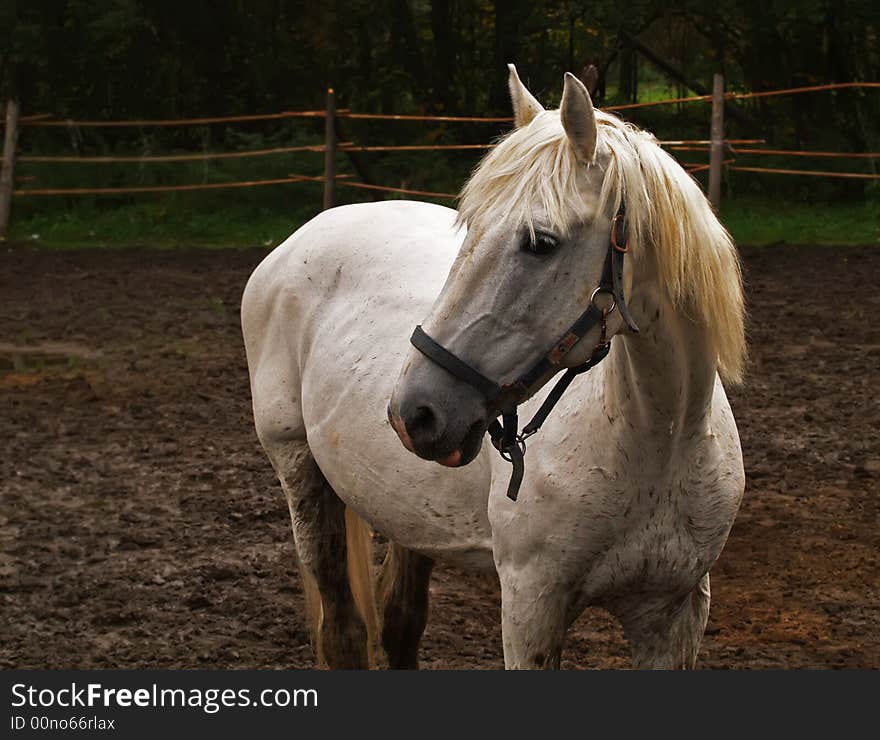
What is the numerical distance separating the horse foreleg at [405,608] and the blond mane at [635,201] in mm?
1496

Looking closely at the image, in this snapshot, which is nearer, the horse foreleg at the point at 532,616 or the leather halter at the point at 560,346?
the leather halter at the point at 560,346

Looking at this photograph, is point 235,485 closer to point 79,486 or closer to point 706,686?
point 79,486

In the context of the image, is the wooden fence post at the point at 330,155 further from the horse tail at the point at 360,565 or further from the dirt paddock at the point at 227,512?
the horse tail at the point at 360,565

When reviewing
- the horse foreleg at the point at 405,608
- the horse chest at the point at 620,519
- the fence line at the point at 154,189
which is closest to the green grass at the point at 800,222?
the fence line at the point at 154,189

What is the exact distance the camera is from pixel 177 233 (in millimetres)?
12328

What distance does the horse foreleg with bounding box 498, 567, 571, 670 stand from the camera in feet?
7.70

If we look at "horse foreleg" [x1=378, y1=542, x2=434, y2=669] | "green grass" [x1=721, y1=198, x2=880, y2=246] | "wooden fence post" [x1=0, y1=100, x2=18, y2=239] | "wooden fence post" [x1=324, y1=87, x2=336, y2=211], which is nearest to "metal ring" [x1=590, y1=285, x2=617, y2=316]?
"horse foreleg" [x1=378, y1=542, x2=434, y2=669]

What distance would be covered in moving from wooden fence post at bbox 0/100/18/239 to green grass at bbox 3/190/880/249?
21cm

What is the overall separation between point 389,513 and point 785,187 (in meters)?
10.5

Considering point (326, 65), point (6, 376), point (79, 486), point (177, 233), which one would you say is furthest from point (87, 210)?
point (79, 486)

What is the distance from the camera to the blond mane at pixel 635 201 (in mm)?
2020

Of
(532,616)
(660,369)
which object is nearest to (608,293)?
(660,369)

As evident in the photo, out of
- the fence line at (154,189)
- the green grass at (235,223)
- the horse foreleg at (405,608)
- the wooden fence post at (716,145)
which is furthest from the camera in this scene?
the fence line at (154,189)

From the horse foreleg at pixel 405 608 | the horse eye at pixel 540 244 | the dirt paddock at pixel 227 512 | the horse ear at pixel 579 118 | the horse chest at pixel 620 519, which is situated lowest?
the dirt paddock at pixel 227 512
